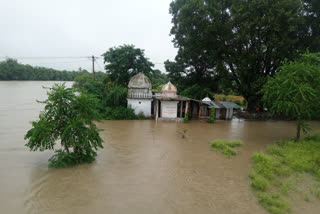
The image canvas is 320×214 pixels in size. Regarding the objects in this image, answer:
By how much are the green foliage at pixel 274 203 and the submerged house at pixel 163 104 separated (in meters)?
13.3

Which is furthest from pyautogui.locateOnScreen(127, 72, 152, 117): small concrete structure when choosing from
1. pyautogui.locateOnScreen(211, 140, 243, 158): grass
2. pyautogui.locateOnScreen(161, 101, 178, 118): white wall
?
pyautogui.locateOnScreen(211, 140, 243, 158): grass

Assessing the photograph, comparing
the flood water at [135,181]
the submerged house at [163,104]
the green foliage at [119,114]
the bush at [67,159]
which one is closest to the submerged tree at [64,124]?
the bush at [67,159]

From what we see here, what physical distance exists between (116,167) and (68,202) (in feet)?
9.13

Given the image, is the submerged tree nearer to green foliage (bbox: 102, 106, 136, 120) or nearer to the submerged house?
green foliage (bbox: 102, 106, 136, 120)

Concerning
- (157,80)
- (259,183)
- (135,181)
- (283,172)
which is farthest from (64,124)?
(157,80)

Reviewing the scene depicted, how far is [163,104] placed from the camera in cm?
1983

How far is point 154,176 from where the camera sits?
8000mm

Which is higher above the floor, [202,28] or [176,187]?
[202,28]

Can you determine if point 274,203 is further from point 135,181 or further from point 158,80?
point 158,80

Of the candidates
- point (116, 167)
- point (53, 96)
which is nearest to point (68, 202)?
point (116, 167)

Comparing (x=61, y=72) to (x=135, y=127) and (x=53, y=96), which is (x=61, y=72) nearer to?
(x=135, y=127)

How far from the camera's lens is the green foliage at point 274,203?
588cm

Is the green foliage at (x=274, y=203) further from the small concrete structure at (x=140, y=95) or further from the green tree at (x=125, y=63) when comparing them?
the green tree at (x=125, y=63)

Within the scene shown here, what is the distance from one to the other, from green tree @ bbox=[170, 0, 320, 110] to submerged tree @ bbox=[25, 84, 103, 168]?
14.6 meters
